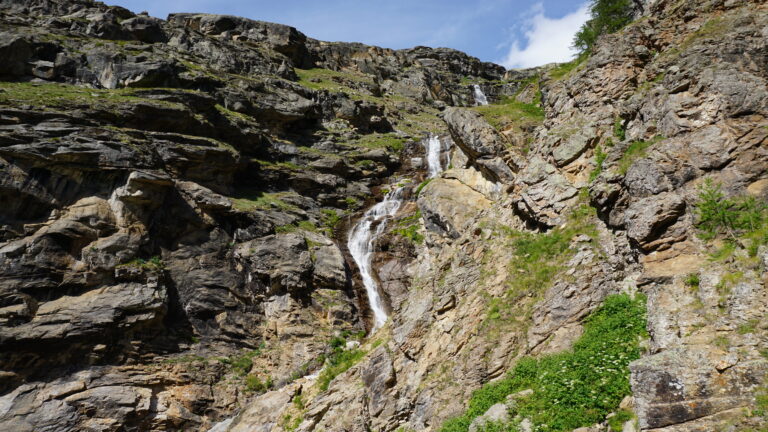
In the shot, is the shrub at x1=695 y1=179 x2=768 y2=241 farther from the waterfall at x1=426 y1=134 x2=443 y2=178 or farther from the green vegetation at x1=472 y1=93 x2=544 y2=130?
the waterfall at x1=426 y1=134 x2=443 y2=178

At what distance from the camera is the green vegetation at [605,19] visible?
99.4 ft

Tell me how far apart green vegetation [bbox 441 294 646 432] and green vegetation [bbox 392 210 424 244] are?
63.0 feet

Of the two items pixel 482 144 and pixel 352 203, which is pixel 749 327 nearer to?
pixel 482 144

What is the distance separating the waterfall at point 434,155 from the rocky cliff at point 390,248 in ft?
2.52

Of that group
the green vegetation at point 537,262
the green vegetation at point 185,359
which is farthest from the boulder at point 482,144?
the green vegetation at point 185,359

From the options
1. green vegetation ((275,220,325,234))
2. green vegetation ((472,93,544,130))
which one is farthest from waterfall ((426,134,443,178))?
green vegetation ((275,220,325,234))

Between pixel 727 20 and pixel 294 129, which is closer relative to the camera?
pixel 727 20

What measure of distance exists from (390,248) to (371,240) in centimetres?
208

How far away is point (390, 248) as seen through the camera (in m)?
31.2

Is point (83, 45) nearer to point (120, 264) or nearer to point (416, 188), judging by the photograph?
point (120, 264)

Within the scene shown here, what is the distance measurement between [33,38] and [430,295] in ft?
133

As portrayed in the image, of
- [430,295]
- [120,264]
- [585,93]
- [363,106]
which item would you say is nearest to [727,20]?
[585,93]

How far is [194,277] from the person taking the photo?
27.2 metres

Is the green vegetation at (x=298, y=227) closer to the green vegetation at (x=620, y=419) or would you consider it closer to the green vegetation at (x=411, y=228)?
the green vegetation at (x=411, y=228)
